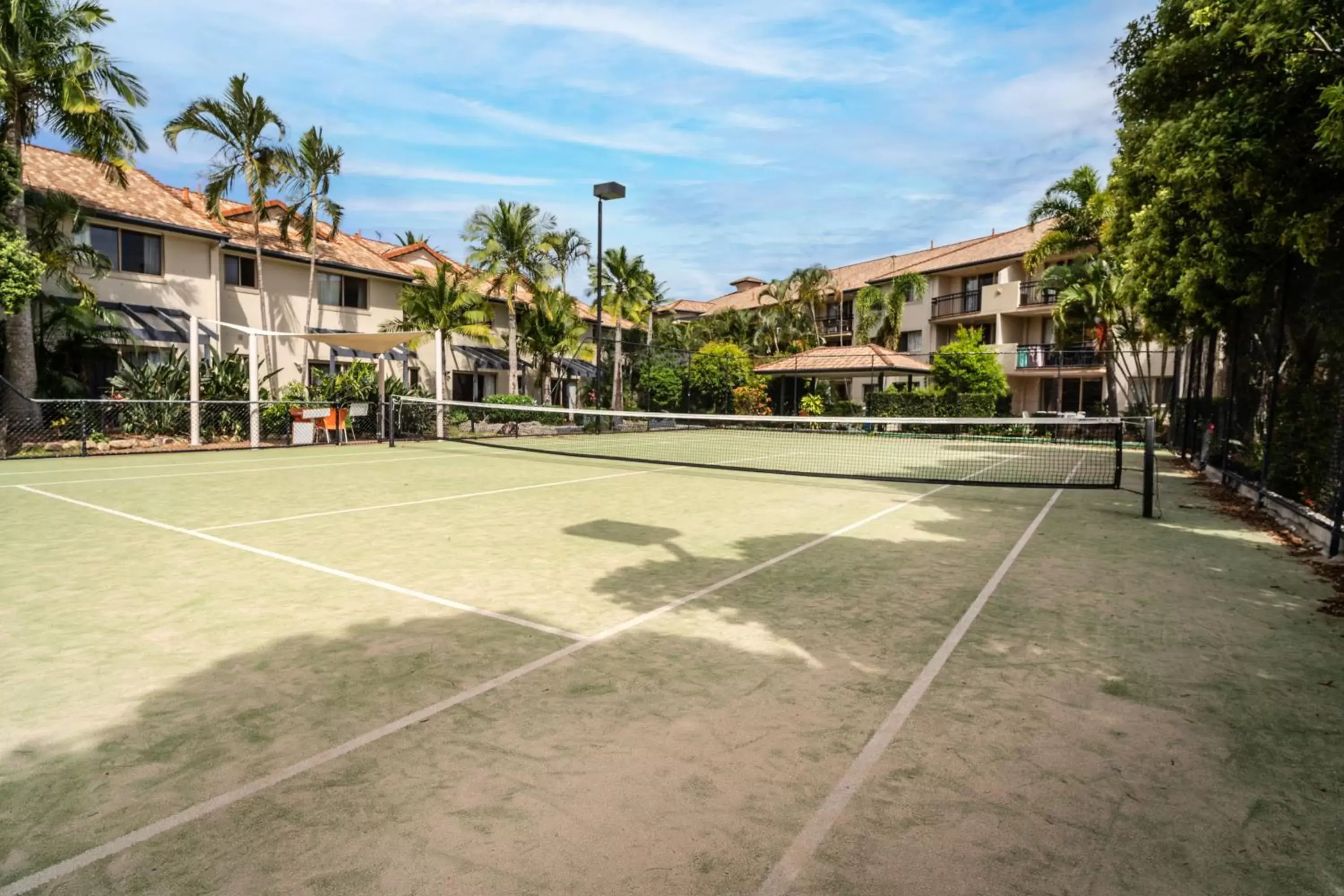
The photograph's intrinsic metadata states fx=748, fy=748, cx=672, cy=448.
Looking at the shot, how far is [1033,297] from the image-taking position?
42406 mm

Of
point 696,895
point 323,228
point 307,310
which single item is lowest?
→ point 696,895

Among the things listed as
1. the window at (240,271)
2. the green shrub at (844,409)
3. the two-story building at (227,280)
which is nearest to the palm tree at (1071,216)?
the green shrub at (844,409)

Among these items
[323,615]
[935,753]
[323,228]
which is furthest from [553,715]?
[323,228]

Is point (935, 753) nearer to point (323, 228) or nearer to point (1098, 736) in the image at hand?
point (1098, 736)

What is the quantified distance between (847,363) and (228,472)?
27.3 metres

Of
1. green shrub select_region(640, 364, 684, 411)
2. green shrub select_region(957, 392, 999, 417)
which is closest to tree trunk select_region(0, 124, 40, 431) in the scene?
green shrub select_region(640, 364, 684, 411)

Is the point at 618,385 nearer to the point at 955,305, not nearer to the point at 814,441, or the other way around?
the point at 814,441

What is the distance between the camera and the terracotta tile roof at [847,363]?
3447cm

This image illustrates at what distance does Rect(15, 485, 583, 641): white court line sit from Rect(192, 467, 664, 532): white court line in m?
0.51

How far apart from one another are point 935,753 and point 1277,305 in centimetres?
1219

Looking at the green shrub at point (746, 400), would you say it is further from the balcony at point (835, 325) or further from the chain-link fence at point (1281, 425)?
the chain-link fence at point (1281, 425)

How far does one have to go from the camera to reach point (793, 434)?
3222 cm

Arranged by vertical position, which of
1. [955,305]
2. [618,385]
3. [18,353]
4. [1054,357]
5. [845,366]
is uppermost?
[955,305]

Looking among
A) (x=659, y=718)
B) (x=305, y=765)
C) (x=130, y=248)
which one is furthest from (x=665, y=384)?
(x=305, y=765)
